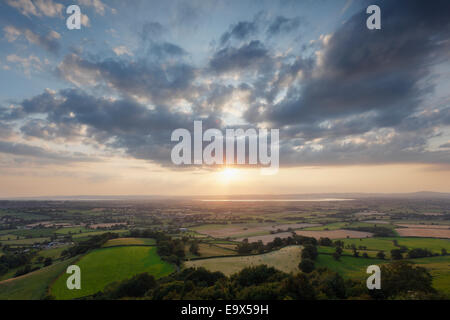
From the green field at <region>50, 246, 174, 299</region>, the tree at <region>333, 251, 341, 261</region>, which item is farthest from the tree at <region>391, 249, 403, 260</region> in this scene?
the green field at <region>50, 246, 174, 299</region>

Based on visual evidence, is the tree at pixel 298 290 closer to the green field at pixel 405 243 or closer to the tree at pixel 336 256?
the tree at pixel 336 256

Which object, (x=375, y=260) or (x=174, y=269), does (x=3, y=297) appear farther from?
(x=375, y=260)

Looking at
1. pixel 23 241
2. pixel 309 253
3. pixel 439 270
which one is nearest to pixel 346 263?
pixel 309 253

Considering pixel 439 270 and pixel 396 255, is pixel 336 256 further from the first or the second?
pixel 439 270

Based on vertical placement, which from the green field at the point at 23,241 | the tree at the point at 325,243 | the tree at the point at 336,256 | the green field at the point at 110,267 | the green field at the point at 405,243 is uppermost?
the green field at the point at 110,267

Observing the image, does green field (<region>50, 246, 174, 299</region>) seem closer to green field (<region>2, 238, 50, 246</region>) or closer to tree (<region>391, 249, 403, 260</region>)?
green field (<region>2, 238, 50, 246</region>)

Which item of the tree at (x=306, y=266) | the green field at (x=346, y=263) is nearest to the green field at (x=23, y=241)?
the tree at (x=306, y=266)
